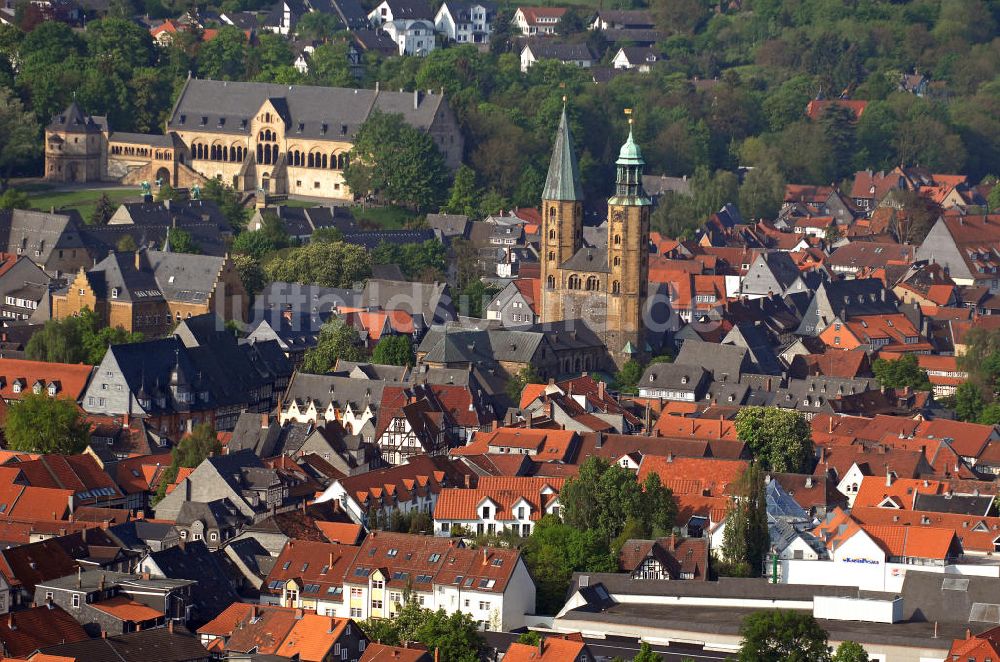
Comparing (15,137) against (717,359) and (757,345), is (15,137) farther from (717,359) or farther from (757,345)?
(717,359)

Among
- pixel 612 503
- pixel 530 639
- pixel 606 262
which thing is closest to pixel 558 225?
pixel 606 262

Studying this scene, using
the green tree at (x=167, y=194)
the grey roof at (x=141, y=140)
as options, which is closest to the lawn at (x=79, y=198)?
the green tree at (x=167, y=194)

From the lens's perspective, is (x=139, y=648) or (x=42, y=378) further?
(x=42, y=378)

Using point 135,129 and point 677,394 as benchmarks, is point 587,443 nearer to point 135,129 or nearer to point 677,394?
point 677,394

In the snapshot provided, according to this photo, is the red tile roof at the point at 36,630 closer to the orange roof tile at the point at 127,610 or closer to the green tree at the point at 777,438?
the orange roof tile at the point at 127,610

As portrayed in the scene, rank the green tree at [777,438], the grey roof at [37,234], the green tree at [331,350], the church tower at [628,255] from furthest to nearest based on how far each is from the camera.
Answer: the grey roof at [37,234] → the church tower at [628,255] → the green tree at [331,350] → the green tree at [777,438]
